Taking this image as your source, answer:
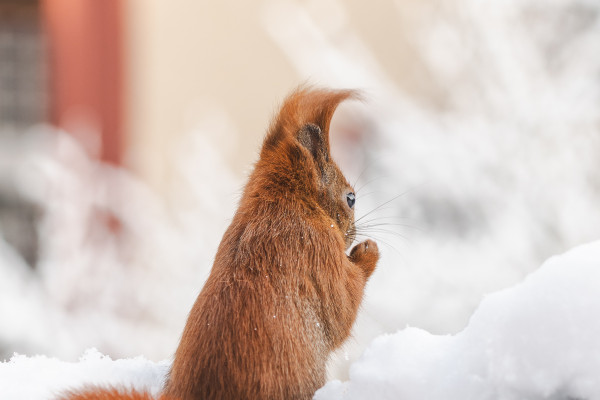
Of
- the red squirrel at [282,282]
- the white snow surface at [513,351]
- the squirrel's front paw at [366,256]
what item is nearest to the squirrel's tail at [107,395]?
the red squirrel at [282,282]

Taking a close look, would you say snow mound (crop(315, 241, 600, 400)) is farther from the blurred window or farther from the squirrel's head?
the blurred window

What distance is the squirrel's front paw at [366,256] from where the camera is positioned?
0.84m

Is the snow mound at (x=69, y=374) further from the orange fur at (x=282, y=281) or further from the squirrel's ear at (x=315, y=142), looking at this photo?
the squirrel's ear at (x=315, y=142)

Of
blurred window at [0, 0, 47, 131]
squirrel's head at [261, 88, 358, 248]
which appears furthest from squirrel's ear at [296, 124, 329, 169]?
blurred window at [0, 0, 47, 131]

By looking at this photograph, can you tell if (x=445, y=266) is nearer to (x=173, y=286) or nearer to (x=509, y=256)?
(x=509, y=256)

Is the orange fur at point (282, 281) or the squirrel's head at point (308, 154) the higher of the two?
the squirrel's head at point (308, 154)

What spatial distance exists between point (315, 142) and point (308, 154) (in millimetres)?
32

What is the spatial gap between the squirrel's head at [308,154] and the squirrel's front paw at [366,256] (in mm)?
23

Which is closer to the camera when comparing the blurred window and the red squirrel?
the red squirrel

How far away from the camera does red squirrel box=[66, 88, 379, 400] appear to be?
0.66 m

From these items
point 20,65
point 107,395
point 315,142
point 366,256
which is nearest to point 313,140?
point 315,142

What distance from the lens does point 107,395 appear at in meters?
0.63

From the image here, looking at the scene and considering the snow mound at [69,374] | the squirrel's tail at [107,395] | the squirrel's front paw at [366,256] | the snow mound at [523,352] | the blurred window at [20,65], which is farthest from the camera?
the blurred window at [20,65]

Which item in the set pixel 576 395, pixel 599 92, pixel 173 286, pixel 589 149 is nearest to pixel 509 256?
pixel 589 149
